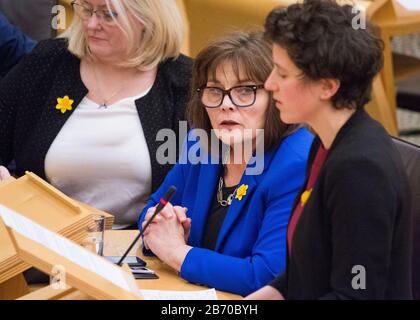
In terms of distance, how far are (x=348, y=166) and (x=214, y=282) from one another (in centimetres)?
Answer: 71

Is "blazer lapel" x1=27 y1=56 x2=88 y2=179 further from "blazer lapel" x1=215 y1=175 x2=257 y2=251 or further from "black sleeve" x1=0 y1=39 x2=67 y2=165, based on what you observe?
"blazer lapel" x1=215 y1=175 x2=257 y2=251

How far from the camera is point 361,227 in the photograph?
158cm

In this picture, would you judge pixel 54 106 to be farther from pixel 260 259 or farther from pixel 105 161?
pixel 260 259

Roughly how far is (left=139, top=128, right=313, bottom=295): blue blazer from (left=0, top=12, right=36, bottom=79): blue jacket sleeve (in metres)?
1.46

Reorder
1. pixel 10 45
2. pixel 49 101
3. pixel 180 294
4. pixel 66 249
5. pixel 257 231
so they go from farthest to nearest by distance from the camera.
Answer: pixel 10 45
pixel 49 101
pixel 257 231
pixel 180 294
pixel 66 249

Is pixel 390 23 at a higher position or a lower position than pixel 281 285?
higher

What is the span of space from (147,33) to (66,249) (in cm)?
136

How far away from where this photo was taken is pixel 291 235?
1840 mm

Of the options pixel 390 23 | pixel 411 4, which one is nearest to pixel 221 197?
pixel 390 23

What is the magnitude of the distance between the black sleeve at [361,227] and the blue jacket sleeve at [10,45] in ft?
6.96

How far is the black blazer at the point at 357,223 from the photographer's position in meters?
1.59

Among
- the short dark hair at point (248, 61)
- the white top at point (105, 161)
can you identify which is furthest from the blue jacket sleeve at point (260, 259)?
the white top at point (105, 161)

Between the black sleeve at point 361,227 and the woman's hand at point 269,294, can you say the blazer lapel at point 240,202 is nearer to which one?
the woman's hand at point 269,294
